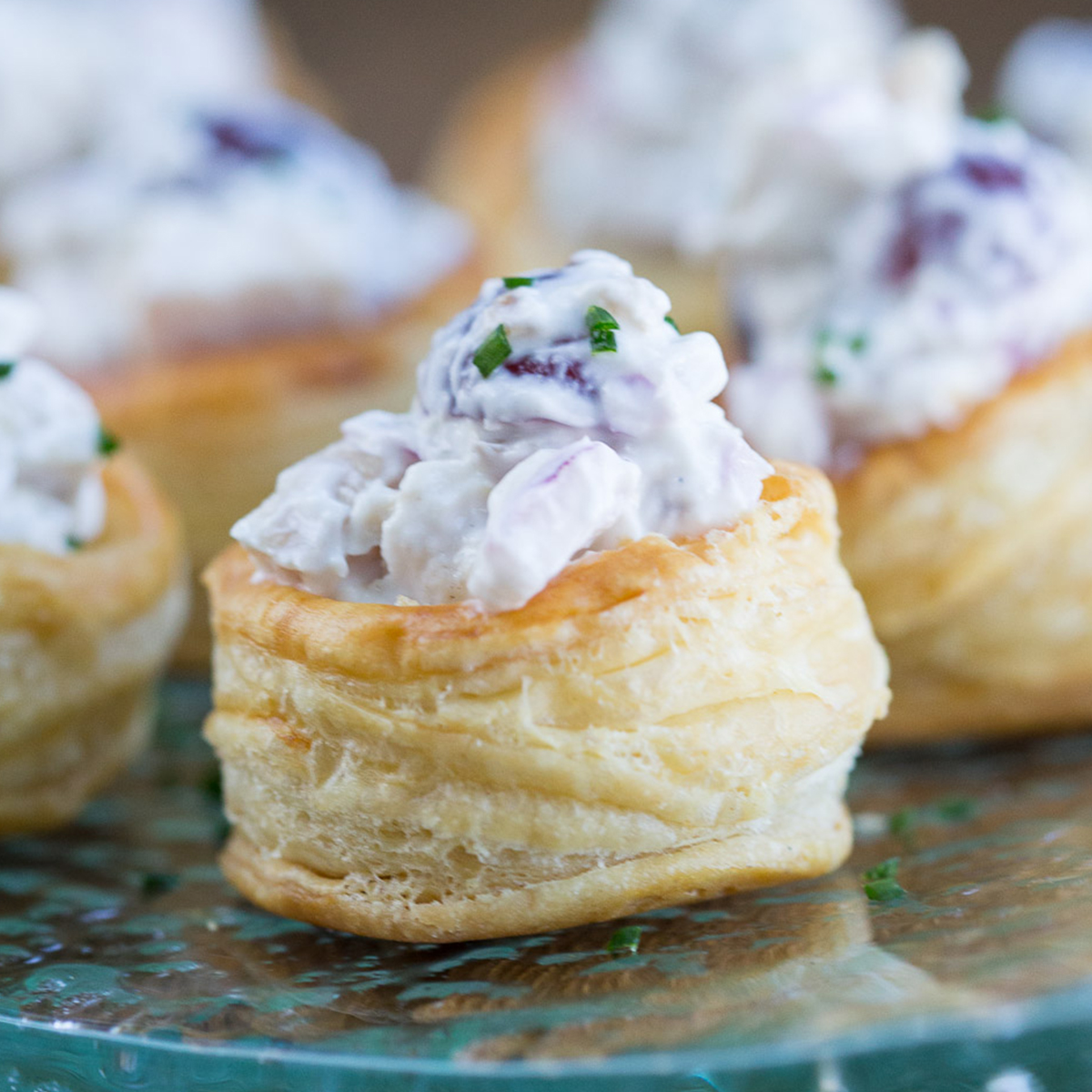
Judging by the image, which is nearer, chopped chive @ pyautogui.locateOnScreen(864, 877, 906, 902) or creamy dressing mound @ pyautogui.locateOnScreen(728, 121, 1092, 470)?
chopped chive @ pyautogui.locateOnScreen(864, 877, 906, 902)

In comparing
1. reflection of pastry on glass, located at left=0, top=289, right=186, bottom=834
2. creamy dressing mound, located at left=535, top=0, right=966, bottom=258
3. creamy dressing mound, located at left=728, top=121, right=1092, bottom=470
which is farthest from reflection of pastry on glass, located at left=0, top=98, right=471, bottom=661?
creamy dressing mound, located at left=728, top=121, right=1092, bottom=470

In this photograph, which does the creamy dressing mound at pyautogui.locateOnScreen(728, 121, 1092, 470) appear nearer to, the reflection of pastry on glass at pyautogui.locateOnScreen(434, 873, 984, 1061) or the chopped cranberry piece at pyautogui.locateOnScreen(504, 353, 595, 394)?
the chopped cranberry piece at pyautogui.locateOnScreen(504, 353, 595, 394)

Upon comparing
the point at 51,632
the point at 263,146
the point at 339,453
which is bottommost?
the point at 51,632

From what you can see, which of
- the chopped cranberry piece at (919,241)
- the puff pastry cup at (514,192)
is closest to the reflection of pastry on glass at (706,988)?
the chopped cranberry piece at (919,241)

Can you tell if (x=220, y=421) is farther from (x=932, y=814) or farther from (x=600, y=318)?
(x=932, y=814)

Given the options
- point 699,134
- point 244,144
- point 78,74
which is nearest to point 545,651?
point 244,144

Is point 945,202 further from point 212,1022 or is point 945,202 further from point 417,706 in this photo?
point 212,1022

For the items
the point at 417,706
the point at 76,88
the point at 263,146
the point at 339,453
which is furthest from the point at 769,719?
the point at 76,88

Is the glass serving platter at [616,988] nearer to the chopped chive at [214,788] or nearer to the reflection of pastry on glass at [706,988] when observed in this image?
the reflection of pastry on glass at [706,988]
